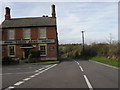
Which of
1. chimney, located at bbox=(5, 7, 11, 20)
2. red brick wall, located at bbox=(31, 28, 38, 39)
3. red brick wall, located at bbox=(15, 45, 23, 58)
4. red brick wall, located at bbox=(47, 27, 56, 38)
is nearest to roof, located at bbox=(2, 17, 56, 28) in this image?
red brick wall, located at bbox=(31, 28, 38, 39)

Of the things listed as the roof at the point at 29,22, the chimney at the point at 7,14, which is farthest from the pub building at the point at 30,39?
the chimney at the point at 7,14

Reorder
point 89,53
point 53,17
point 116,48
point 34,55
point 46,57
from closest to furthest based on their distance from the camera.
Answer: point 116,48, point 34,55, point 46,57, point 53,17, point 89,53

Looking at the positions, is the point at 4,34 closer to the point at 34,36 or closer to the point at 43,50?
the point at 34,36

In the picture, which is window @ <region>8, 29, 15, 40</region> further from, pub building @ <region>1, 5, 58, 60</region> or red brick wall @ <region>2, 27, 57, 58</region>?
red brick wall @ <region>2, 27, 57, 58</region>

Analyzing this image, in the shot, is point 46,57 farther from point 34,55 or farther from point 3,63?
point 3,63

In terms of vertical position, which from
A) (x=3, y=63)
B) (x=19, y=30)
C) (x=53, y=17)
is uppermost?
(x=53, y=17)

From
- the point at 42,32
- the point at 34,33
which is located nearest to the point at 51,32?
the point at 42,32

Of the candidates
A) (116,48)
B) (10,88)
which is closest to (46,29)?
(116,48)

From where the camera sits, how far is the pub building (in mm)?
32750

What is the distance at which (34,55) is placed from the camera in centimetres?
3036

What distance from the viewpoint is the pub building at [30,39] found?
32.8 m

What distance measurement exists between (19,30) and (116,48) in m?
18.6

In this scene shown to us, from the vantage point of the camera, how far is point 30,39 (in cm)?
3356

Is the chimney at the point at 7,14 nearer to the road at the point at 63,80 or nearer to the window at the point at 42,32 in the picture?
the window at the point at 42,32
